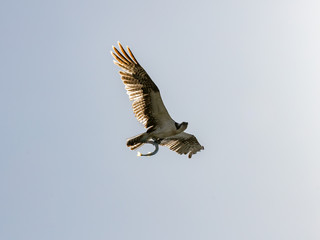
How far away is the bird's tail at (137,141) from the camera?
20469 millimetres

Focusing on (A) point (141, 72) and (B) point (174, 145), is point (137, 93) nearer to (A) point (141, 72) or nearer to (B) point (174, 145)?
(A) point (141, 72)

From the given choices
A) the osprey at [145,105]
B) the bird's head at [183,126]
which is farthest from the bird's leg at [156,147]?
the bird's head at [183,126]

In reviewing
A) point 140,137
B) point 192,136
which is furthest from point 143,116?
point 192,136

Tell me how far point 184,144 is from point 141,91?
2.92 m

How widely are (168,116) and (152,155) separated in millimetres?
1376

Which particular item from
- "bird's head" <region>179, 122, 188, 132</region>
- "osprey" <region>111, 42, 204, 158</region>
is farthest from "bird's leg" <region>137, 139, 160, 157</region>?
"bird's head" <region>179, 122, 188, 132</region>

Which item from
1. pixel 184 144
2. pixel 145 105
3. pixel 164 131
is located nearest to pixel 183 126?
pixel 164 131

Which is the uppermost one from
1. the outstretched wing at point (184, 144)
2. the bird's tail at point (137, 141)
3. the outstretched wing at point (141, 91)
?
the outstretched wing at point (141, 91)

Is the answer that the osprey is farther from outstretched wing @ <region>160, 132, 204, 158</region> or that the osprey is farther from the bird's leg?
outstretched wing @ <region>160, 132, 204, 158</region>

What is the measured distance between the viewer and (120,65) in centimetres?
2088

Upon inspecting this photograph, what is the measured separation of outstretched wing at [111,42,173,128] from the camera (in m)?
20.8

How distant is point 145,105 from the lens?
20938 millimetres

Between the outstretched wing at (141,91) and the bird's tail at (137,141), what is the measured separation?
0.50 m

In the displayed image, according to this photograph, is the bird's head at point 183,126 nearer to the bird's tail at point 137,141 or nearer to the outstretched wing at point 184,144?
the bird's tail at point 137,141
